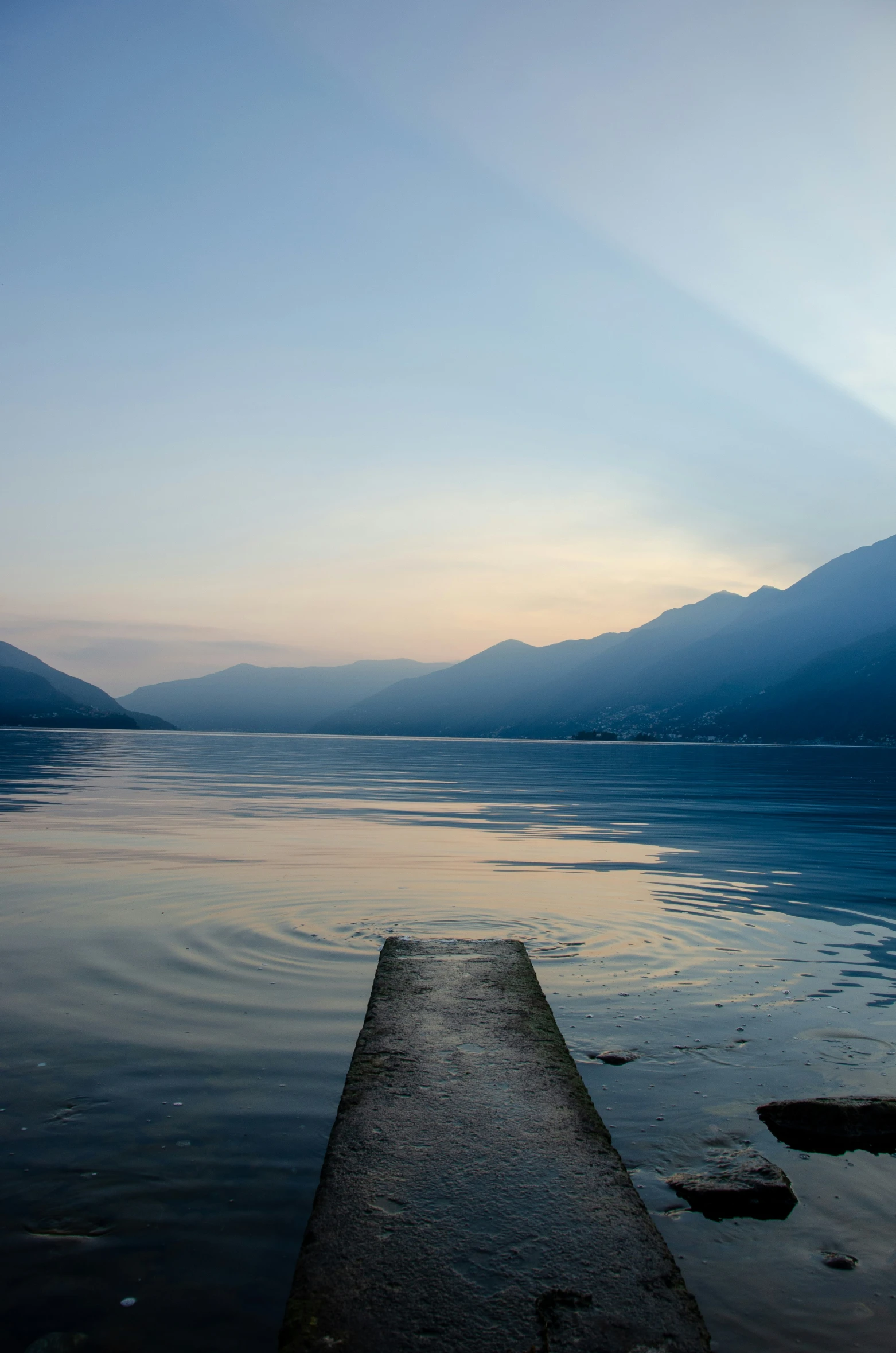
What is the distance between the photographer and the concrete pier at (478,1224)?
417 cm

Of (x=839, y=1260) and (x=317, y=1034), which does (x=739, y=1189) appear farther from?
(x=317, y=1034)

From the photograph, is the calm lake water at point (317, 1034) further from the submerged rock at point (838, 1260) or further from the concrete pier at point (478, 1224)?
the concrete pier at point (478, 1224)

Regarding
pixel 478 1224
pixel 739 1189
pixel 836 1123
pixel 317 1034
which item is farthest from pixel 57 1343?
pixel 836 1123

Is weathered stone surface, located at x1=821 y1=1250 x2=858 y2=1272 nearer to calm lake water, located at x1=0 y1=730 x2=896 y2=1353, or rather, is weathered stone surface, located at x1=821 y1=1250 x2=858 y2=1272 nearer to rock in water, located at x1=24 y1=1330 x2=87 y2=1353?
calm lake water, located at x1=0 y1=730 x2=896 y2=1353

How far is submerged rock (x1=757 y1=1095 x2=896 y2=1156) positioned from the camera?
6.64 metres

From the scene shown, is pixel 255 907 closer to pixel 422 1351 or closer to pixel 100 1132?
pixel 100 1132

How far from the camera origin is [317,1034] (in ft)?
29.1

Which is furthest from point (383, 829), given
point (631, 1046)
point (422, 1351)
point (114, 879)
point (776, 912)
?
point (422, 1351)

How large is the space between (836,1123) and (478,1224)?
137 inches

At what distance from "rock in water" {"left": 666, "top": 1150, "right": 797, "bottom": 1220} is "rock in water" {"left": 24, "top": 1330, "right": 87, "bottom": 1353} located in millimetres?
3735

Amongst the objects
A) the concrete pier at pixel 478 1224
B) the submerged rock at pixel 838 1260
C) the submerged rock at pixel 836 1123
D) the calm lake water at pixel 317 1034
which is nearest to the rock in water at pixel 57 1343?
the calm lake water at pixel 317 1034

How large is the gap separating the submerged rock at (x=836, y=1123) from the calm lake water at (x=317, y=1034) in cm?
20

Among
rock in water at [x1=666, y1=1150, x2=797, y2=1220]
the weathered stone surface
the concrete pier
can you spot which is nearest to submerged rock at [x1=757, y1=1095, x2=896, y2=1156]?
rock in water at [x1=666, y1=1150, x2=797, y2=1220]

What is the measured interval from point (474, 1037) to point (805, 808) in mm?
35923
